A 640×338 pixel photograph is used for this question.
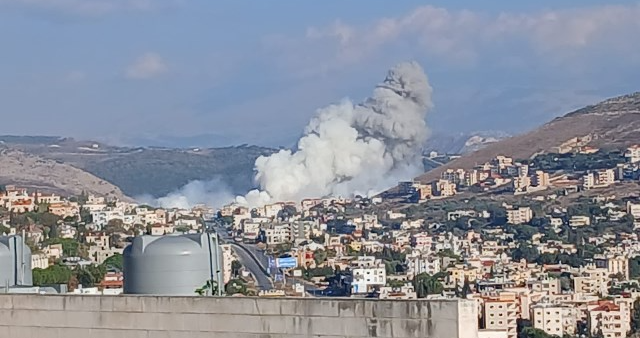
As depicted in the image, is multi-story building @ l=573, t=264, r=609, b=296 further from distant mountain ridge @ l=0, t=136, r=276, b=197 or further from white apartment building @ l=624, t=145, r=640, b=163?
distant mountain ridge @ l=0, t=136, r=276, b=197

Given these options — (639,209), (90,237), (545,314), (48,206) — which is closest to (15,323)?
(545,314)

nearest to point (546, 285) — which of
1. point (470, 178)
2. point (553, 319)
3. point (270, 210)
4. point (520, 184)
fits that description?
point (553, 319)

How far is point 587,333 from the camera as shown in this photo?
150 ft

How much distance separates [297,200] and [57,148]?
72.5 metres

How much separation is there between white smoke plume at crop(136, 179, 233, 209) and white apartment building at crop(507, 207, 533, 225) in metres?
30.7

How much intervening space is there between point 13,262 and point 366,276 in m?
47.2

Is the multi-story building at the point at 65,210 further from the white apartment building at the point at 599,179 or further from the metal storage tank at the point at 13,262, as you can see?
the metal storage tank at the point at 13,262

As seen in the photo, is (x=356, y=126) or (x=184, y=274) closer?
(x=184, y=274)

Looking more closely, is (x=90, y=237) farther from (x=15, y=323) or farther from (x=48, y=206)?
(x=15, y=323)

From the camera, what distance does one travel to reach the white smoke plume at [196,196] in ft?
405

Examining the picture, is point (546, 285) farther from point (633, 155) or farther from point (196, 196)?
point (196, 196)

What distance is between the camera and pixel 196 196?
138375 millimetres

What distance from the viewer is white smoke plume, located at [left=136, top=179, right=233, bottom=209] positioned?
405 ft

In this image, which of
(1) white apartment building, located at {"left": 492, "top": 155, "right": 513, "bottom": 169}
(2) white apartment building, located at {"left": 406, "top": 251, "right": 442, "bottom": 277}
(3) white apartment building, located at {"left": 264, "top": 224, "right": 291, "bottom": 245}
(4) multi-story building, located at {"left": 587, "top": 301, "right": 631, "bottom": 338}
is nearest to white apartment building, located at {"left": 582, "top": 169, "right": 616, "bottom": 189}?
(1) white apartment building, located at {"left": 492, "top": 155, "right": 513, "bottom": 169}
